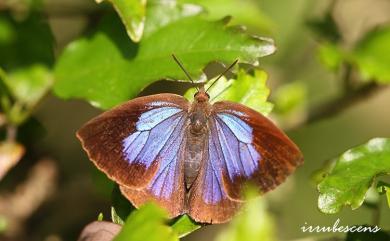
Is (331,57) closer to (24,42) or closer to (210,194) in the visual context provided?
(210,194)

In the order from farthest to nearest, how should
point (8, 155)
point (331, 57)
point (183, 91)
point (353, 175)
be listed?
point (183, 91), point (331, 57), point (8, 155), point (353, 175)

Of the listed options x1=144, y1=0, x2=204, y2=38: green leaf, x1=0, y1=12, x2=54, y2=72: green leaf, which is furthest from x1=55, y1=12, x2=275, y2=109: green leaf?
x1=0, y1=12, x2=54, y2=72: green leaf

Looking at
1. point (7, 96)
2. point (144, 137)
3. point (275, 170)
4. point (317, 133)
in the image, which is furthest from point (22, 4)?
point (317, 133)

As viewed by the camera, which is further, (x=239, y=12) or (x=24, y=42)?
(x=239, y=12)

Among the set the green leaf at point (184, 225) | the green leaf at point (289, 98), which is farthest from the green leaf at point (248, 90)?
the green leaf at point (289, 98)

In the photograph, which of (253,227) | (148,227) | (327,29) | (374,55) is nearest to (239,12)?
(327,29)

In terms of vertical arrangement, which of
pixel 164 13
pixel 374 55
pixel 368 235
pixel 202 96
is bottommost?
pixel 368 235

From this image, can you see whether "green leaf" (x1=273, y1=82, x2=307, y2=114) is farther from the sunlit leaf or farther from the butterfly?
the sunlit leaf
